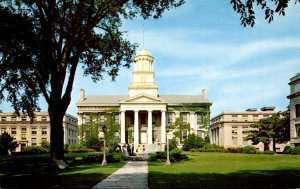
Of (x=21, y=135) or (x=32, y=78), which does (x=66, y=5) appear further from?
(x=21, y=135)

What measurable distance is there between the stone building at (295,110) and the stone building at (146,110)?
1654 cm

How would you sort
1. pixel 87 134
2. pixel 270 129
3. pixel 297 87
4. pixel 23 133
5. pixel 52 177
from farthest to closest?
pixel 23 133, pixel 87 134, pixel 270 129, pixel 297 87, pixel 52 177

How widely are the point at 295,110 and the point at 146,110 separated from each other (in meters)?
26.9

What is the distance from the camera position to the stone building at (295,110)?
6831cm

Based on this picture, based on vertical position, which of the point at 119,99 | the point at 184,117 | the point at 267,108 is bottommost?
the point at 184,117

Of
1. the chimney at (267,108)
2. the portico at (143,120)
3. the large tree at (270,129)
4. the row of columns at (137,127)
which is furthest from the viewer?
the chimney at (267,108)

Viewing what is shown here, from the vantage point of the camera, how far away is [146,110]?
250ft

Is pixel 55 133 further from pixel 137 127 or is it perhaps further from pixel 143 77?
pixel 143 77

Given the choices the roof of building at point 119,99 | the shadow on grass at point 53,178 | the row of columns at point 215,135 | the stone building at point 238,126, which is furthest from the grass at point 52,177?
the row of columns at point 215,135

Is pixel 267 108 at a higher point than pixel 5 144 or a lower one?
higher

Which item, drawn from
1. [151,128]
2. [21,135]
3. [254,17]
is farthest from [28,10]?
[21,135]

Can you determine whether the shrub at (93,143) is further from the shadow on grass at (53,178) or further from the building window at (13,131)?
Answer: the shadow on grass at (53,178)

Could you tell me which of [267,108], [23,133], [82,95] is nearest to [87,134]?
[82,95]

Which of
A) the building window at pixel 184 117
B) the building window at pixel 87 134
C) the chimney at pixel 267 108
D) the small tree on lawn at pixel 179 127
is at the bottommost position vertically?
the building window at pixel 87 134
